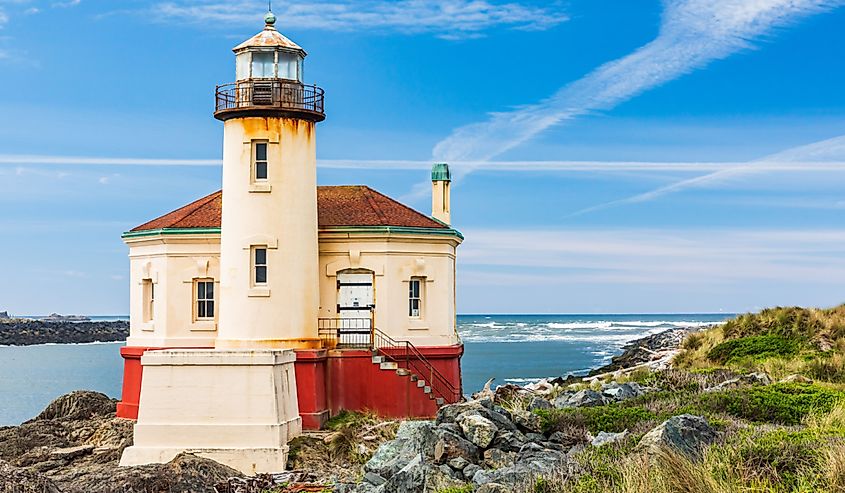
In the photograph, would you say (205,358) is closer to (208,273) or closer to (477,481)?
(208,273)

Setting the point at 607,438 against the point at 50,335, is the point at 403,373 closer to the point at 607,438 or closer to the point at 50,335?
the point at 607,438

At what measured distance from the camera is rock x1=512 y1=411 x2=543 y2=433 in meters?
14.4

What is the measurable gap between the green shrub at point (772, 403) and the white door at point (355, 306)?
946 cm

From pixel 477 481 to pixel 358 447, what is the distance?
8.73 m

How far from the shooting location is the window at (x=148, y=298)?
25.8 meters

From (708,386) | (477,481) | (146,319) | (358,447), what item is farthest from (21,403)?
(477,481)

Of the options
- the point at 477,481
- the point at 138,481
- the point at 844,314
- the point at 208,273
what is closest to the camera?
the point at 477,481

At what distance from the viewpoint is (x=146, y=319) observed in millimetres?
25766

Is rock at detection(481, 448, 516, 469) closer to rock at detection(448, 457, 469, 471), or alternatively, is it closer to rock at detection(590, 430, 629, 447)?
rock at detection(448, 457, 469, 471)

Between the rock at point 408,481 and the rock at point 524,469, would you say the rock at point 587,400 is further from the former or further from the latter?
the rock at point 408,481

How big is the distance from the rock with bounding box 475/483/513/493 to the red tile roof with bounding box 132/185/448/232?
13972 millimetres

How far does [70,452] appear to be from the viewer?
21.8 meters

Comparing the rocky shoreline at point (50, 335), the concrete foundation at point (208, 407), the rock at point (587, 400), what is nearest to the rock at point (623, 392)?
the rock at point (587, 400)

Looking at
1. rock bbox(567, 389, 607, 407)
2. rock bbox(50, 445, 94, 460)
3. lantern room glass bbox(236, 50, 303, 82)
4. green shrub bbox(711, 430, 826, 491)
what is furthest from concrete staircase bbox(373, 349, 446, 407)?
green shrub bbox(711, 430, 826, 491)
